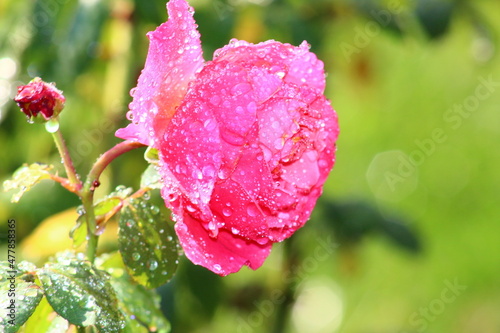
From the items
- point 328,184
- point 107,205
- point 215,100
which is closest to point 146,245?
point 107,205

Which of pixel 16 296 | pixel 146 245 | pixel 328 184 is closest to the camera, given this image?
pixel 16 296

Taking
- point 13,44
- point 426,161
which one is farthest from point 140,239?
point 426,161

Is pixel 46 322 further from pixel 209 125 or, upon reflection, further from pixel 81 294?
pixel 209 125

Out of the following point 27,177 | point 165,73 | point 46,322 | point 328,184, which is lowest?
point 328,184

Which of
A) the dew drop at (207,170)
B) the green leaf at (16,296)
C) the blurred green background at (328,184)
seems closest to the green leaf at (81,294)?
the green leaf at (16,296)

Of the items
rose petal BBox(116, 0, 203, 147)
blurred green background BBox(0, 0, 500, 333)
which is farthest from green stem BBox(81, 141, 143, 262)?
blurred green background BBox(0, 0, 500, 333)

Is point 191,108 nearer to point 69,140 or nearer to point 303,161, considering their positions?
point 303,161

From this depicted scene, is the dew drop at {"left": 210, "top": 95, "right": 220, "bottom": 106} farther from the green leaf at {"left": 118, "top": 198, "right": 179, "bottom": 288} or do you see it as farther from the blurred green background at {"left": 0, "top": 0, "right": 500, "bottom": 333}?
the blurred green background at {"left": 0, "top": 0, "right": 500, "bottom": 333}

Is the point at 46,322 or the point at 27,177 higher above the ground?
the point at 27,177
